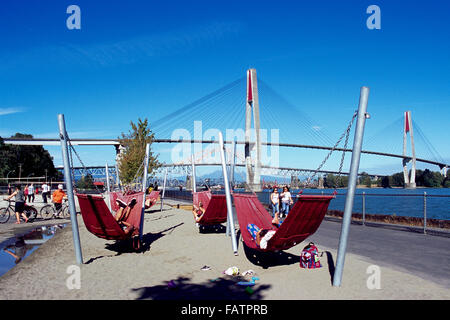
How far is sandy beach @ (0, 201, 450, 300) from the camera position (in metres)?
4.88

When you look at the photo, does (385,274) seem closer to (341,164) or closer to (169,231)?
(341,164)

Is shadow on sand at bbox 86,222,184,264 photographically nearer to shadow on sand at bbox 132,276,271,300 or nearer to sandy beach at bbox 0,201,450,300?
sandy beach at bbox 0,201,450,300

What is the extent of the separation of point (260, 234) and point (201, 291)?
1.99 meters

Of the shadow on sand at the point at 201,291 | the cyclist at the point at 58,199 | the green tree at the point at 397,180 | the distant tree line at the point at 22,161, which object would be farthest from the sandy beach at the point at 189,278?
the green tree at the point at 397,180

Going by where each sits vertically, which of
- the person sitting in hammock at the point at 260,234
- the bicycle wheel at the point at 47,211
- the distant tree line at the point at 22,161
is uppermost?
the distant tree line at the point at 22,161

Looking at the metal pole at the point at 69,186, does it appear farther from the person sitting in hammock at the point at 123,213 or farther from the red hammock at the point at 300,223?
A: the red hammock at the point at 300,223

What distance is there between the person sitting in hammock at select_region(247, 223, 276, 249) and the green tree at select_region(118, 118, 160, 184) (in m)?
20.8

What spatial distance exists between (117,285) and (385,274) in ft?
12.8

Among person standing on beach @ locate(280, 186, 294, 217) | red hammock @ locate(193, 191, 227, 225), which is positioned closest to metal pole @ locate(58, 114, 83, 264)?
red hammock @ locate(193, 191, 227, 225)

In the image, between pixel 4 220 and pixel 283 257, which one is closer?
pixel 283 257

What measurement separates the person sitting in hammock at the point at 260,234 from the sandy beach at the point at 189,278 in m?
0.44

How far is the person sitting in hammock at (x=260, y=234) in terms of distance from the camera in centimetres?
662

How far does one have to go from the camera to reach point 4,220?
1547 centimetres
